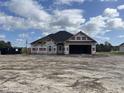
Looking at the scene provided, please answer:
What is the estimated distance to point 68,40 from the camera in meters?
57.1

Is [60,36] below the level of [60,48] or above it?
above

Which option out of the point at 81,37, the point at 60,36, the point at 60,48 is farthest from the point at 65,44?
the point at 60,36

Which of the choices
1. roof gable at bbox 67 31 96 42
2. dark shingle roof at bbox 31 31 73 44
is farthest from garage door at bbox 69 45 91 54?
dark shingle roof at bbox 31 31 73 44

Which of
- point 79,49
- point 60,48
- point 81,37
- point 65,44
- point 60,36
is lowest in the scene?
point 79,49

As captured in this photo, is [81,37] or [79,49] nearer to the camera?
[81,37]

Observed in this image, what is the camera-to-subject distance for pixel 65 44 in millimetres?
56938

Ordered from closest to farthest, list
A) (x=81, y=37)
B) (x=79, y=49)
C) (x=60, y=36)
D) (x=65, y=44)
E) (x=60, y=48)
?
(x=65, y=44), (x=81, y=37), (x=79, y=49), (x=60, y=48), (x=60, y=36)

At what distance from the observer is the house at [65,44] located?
57.0 meters

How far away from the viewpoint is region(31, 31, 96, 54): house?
187ft

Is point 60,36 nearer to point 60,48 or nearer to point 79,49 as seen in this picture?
point 60,48

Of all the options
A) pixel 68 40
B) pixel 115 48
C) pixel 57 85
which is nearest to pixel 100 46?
pixel 115 48

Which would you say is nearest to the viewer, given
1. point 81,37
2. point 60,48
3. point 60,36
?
point 81,37

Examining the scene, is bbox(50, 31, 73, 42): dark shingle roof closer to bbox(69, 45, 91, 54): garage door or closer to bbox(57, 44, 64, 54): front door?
bbox(57, 44, 64, 54): front door

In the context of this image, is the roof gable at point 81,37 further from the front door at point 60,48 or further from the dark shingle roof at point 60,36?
the front door at point 60,48
